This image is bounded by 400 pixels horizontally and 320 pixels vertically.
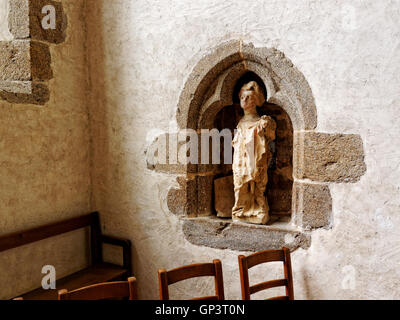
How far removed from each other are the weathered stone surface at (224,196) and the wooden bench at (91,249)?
2.51 ft

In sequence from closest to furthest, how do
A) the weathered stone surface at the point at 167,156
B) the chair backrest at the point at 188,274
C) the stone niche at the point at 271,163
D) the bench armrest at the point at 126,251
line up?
the chair backrest at the point at 188,274, the stone niche at the point at 271,163, the weathered stone surface at the point at 167,156, the bench armrest at the point at 126,251

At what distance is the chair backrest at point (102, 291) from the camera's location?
163 cm

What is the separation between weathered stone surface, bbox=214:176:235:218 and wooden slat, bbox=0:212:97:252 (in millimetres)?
1025

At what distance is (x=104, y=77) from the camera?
Result: 2.89 m

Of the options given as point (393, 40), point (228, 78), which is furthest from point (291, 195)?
point (393, 40)

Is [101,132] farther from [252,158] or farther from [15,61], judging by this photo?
[252,158]

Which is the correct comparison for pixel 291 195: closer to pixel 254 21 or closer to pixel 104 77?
pixel 254 21

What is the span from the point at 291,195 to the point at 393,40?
3.83 feet

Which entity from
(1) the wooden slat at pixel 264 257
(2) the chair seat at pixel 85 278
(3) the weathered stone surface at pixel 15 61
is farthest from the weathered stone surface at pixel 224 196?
(3) the weathered stone surface at pixel 15 61

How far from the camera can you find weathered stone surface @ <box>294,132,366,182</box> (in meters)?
2.13

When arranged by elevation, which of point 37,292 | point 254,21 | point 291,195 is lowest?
point 37,292

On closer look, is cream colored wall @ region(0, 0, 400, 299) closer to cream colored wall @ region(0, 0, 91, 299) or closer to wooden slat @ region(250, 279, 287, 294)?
cream colored wall @ region(0, 0, 91, 299)

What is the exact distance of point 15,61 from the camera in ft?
8.25

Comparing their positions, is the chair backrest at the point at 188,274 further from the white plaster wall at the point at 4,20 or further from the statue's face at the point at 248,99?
the white plaster wall at the point at 4,20
